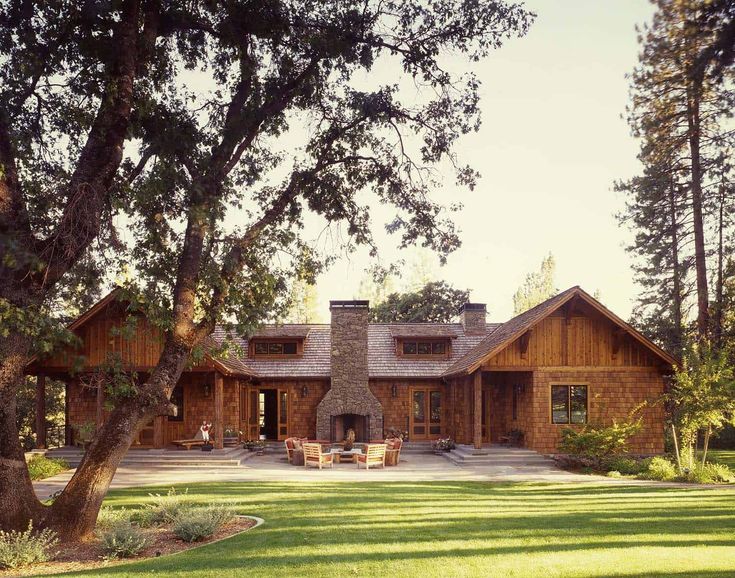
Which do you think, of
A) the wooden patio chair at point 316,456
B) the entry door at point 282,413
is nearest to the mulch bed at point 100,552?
the wooden patio chair at point 316,456

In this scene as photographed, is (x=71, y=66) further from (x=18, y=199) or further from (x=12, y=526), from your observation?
(x=12, y=526)

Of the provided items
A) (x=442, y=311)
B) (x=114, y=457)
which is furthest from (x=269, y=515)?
(x=442, y=311)

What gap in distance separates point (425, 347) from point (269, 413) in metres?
7.26

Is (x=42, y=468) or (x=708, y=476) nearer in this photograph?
(x=708, y=476)

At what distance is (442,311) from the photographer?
42969 mm

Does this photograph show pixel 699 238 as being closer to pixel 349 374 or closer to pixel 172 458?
pixel 349 374

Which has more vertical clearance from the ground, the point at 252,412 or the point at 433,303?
the point at 433,303

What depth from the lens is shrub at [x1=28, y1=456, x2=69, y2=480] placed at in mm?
17281

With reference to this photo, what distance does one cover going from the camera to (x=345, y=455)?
2125 cm

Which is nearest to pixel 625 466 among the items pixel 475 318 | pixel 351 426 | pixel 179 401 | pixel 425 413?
pixel 425 413

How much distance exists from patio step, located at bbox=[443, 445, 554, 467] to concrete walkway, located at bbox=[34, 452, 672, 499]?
0.35 ft

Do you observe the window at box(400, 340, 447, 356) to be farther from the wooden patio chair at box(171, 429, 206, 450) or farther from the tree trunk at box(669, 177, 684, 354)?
the tree trunk at box(669, 177, 684, 354)

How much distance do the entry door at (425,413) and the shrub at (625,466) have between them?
29.4ft

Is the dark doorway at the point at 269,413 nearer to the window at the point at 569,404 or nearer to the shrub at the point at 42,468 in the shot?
the shrub at the point at 42,468
